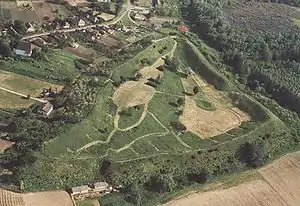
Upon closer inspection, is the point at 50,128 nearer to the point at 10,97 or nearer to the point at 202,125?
the point at 10,97

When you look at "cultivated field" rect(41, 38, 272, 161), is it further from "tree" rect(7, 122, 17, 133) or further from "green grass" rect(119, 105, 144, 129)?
"tree" rect(7, 122, 17, 133)

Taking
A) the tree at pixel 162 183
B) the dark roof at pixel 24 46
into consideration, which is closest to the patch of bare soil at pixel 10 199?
the tree at pixel 162 183

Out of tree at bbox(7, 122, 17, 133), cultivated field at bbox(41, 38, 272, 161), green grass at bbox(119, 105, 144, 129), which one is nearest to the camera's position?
tree at bbox(7, 122, 17, 133)

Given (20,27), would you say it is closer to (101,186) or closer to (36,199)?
(101,186)

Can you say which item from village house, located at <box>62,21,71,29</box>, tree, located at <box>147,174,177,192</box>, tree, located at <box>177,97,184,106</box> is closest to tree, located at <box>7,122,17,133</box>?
tree, located at <box>147,174,177,192</box>

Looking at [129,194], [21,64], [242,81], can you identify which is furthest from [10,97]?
[242,81]
